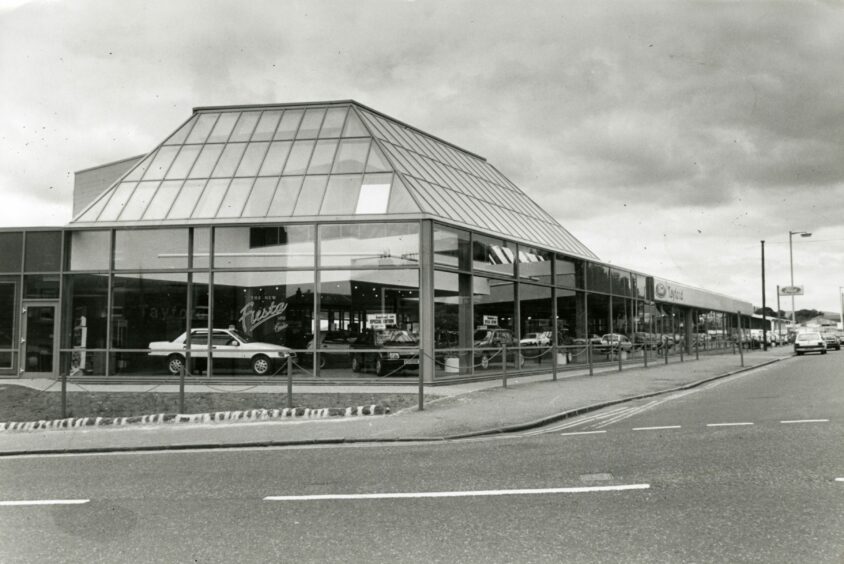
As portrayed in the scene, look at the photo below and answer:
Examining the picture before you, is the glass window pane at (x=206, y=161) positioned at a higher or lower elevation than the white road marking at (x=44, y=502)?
A: higher

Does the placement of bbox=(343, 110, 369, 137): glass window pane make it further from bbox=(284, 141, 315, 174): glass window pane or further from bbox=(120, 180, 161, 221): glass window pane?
bbox=(120, 180, 161, 221): glass window pane

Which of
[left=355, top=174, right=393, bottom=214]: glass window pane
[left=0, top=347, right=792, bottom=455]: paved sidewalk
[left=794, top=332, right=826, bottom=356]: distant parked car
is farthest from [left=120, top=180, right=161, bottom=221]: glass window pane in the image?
[left=794, top=332, right=826, bottom=356]: distant parked car

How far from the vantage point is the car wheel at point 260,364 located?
1961 cm

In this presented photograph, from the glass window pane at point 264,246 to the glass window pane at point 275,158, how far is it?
2640 millimetres

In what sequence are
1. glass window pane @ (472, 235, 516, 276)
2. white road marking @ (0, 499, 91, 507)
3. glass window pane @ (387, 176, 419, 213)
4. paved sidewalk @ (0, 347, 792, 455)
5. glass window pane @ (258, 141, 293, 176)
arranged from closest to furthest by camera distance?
white road marking @ (0, 499, 91, 507)
paved sidewalk @ (0, 347, 792, 455)
glass window pane @ (387, 176, 419, 213)
glass window pane @ (472, 235, 516, 276)
glass window pane @ (258, 141, 293, 176)

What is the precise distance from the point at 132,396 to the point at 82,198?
23.3 meters

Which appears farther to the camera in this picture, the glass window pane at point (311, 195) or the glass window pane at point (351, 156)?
the glass window pane at point (351, 156)

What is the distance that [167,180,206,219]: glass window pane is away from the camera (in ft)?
68.4

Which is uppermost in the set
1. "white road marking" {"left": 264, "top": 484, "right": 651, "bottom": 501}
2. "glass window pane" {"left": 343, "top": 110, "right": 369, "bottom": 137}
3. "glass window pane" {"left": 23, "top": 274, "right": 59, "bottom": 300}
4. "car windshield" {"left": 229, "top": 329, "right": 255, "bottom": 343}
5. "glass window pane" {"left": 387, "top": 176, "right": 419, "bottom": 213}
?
"glass window pane" {"left": 343, "top": 110, "right": 369, "bottom": 137}

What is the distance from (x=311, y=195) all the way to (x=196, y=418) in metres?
9.25

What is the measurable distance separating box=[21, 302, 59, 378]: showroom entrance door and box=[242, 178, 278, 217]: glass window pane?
21.4ft

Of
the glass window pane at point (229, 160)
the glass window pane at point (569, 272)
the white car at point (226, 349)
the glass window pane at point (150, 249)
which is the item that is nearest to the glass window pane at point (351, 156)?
the glass window pane at point (229, 160)

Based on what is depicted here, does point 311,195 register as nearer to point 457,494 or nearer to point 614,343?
point 457,494

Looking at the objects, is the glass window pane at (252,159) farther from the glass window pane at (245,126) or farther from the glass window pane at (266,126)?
the glass window pane at (245,126)
